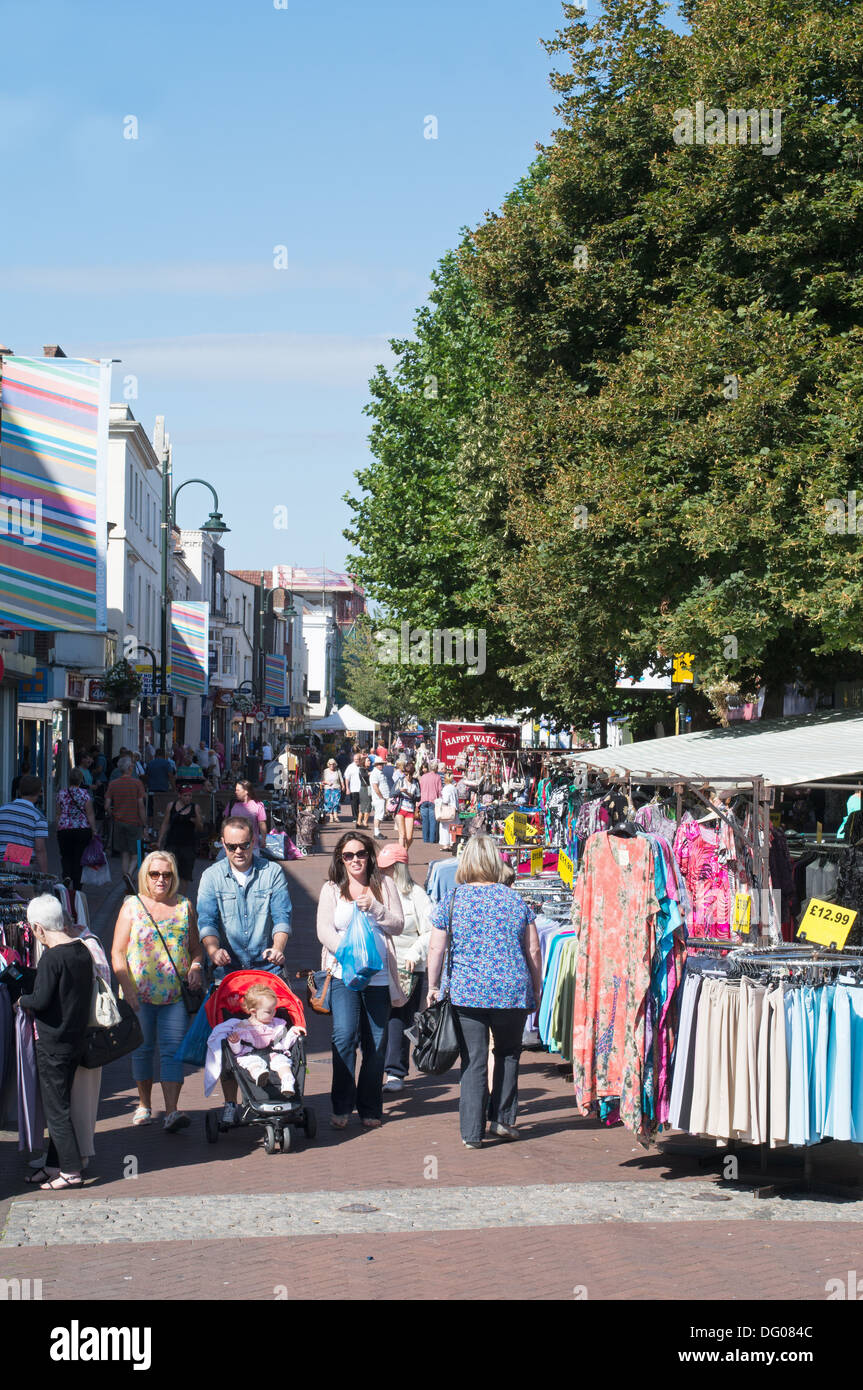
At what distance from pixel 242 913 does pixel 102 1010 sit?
1.40 metres

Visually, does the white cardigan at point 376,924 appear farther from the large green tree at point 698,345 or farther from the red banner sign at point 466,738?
the red banner sign at point 466,738

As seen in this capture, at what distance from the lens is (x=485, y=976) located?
8.22 meters

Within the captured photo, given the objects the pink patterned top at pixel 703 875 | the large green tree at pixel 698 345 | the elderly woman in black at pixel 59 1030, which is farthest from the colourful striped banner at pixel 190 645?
the elderly woman in black at pixel 59 1030

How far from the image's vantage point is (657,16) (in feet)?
65.5

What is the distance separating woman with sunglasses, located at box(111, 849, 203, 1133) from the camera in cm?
859

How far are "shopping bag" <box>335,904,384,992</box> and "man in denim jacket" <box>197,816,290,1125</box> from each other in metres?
0.36

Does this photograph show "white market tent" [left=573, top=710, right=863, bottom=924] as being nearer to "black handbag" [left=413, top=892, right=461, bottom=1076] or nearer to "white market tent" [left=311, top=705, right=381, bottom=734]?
"black handbag" [left=413, top=892, right=461, bottom=1076]

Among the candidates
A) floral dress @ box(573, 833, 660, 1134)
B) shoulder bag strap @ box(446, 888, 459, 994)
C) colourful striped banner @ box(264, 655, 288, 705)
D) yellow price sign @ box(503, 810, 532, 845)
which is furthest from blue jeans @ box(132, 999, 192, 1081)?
colourful striped banner @ box(264, 655, 288, 705)

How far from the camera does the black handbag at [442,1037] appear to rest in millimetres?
8344

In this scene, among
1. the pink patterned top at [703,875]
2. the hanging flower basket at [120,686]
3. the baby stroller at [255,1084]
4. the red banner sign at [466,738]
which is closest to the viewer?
the baby stroller at [255,1084]

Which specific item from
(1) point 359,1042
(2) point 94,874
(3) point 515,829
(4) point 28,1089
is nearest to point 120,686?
(2) point 94,874

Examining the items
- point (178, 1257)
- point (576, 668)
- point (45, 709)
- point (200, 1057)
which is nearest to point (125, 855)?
point (576, 668)

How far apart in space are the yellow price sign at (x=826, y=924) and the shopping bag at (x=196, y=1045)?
11.1 ft

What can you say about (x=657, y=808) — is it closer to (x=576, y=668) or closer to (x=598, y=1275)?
(x=598, y=1275)
